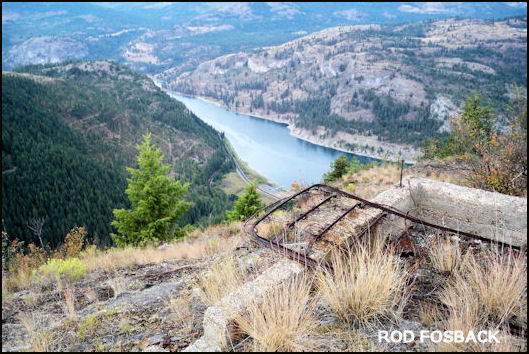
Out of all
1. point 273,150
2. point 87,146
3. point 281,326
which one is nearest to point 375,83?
point 273,150

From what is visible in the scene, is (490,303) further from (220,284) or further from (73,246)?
(73,246)

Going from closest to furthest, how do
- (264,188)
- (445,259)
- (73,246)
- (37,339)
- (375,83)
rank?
(37,339), (445,259), (73,246), (264,188), (375,83)

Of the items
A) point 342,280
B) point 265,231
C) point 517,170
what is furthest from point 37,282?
point 517,170

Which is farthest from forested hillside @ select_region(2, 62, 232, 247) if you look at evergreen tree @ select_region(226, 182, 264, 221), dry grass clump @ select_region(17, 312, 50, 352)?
dry grass clump @ select_region(17, 312, 50, 352)

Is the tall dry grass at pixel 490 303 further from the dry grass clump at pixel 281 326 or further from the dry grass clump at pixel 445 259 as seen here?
the dry grass clump at pixel 281 326

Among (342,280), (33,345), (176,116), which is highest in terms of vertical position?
(342,280)

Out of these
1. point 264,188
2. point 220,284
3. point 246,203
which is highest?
point 220,284

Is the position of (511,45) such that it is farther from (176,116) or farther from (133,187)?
(133,187)

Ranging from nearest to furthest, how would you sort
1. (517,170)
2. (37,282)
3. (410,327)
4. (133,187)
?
(410,327) → (37,282) → (517,170) → (133,187)
